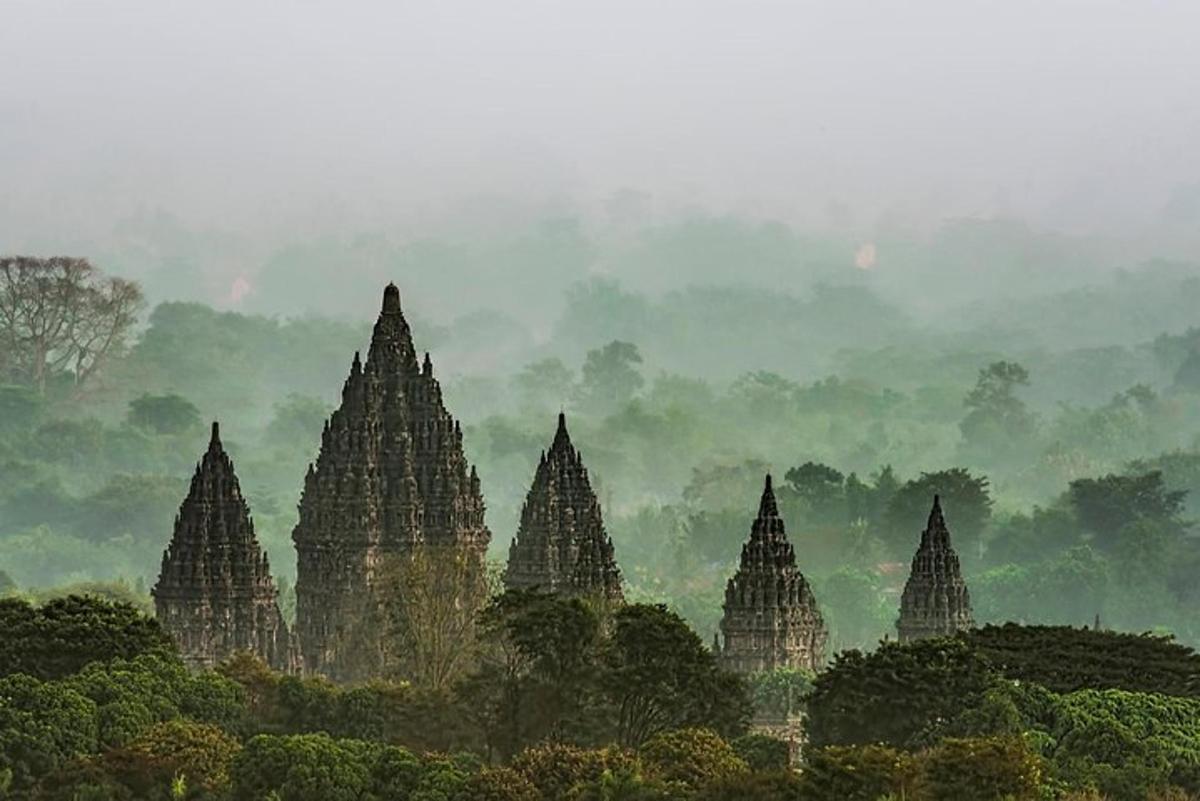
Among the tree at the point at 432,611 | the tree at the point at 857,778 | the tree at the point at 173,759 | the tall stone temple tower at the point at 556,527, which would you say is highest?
the tall stone temple tower at the point at 556,527

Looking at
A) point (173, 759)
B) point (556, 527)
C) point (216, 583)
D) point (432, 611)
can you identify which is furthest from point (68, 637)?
point (556, 527)

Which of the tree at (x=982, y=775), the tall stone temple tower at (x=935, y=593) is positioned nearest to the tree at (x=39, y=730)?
the tree at (x=982, y=775)

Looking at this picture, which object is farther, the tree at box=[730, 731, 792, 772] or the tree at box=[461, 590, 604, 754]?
the tree at box=[461, 590, 604, 754]

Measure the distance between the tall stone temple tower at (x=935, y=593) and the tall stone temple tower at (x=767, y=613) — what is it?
704 cm

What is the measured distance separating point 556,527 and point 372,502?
848cm

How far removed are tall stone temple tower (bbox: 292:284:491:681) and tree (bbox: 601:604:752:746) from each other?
29428mm

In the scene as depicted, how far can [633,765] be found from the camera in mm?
91812

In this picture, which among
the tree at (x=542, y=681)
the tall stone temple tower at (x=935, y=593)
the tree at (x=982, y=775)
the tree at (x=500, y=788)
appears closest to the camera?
the tree at (x=982, y=775)

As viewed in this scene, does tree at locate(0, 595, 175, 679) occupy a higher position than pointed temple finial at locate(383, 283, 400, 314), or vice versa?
pointed temple finial at locate(383, 283, 400, 314)

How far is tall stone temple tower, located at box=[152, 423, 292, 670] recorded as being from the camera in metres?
130

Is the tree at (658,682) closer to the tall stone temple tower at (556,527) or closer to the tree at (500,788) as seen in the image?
the tree at (500,788)

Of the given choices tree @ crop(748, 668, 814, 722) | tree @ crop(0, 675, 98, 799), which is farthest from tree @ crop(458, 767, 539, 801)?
tree @ crop(748, 668, 814, 722)

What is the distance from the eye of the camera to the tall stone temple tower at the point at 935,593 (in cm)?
13862

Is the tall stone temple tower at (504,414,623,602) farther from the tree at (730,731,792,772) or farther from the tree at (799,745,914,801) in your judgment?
the tree at (799,745,914,801)
